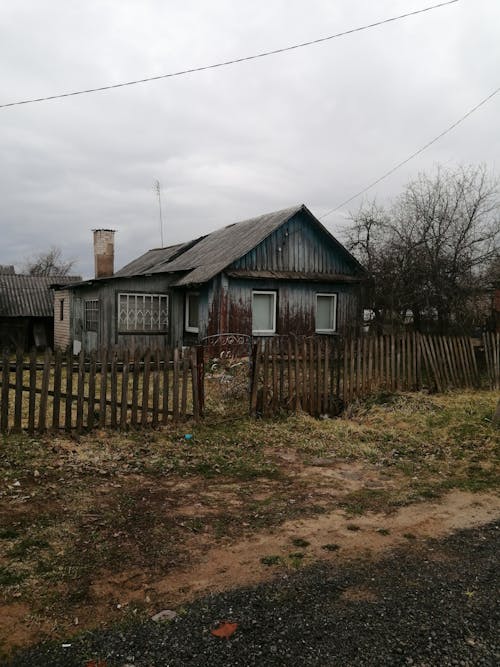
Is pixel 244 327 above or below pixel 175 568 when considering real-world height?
above

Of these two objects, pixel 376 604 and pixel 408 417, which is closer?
pixel 376 604

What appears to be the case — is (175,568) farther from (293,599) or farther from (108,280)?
(108,280)

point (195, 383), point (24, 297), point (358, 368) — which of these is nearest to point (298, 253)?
point (358, 368)

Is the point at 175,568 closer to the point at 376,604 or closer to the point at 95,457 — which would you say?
the point at 376,604

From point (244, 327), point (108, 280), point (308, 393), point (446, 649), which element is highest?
point (108, 280)

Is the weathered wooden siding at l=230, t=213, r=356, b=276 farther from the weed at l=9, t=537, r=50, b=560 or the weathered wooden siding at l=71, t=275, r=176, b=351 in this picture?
the weed at l=9, t=537, r=50, b=560

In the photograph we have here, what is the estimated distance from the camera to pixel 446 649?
9.36 ft

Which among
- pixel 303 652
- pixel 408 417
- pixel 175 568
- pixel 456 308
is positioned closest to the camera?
pixel 303 652

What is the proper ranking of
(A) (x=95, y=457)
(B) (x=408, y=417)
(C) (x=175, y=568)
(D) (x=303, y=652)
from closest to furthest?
(D) (x=303, y=652), (C) (x=175, y=568), (A) (x=95, y=457), (B) (x=408, y=417)

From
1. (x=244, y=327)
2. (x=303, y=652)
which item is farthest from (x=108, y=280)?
(x=303, y=652)

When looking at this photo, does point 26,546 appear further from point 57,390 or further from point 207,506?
point 57,390

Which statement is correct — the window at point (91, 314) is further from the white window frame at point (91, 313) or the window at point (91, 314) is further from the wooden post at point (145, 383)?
the wooden post at point (145, 383)

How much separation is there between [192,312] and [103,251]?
5.96 m

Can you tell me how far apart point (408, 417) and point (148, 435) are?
14.5ft
